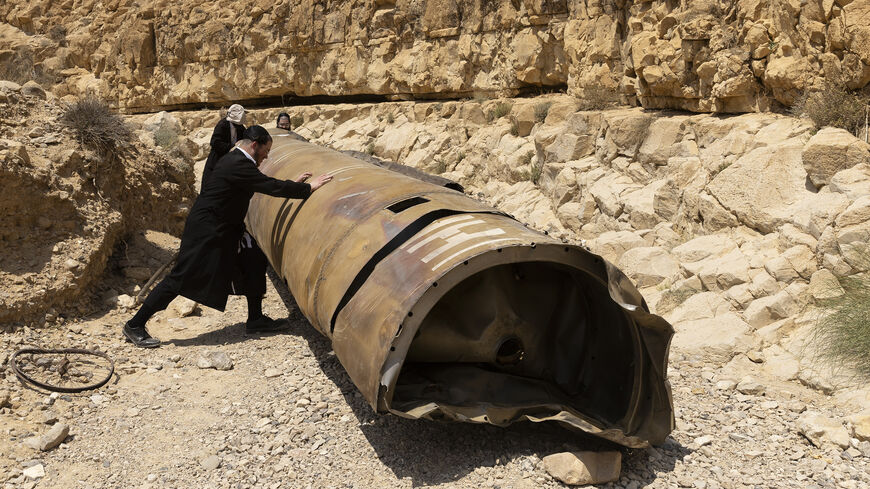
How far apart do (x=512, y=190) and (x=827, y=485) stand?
25.7 feet

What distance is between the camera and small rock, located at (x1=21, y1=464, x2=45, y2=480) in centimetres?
341

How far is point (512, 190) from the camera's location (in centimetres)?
1069

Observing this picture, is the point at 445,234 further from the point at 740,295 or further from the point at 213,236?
the point at 740,295

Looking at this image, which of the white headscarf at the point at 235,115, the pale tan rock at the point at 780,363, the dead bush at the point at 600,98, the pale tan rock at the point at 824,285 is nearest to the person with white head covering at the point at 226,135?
the white headscarf at the point at 235,115

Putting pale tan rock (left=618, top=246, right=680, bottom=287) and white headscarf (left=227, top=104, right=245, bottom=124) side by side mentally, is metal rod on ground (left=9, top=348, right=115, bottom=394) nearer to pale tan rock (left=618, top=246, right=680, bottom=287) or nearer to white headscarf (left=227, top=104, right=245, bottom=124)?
white headscarf (left=227, top=104, right=245, bottom=124)

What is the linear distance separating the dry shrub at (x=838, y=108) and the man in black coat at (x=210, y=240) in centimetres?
444

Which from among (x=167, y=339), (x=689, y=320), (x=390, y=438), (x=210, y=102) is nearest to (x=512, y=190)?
(x=689, y=320)

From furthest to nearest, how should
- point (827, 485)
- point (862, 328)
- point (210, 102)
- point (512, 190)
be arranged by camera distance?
1. point (210, 102)
2. point (512, 190)
3. point (862, 328)
4. point (827, 485)

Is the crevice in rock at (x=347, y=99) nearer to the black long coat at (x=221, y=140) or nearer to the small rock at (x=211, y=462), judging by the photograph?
the black long coat at (x=221, y=140)

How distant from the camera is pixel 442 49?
46.8ft

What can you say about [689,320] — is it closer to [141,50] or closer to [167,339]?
[167,339]

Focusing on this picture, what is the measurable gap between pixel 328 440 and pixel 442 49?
1180cm

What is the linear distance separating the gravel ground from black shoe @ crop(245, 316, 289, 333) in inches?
30.7

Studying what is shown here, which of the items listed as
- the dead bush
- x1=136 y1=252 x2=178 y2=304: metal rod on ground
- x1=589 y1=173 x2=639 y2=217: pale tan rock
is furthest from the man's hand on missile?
the dead bush
